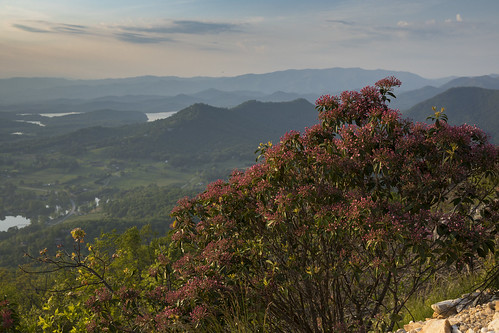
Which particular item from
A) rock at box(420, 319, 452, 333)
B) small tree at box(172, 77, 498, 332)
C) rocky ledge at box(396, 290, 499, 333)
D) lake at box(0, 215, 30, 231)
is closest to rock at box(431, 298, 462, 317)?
rocky ledge at box(396, 290, 499, 333)

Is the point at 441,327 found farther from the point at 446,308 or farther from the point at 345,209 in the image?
the point at 345,209

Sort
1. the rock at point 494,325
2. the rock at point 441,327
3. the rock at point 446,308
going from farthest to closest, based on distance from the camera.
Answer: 1. the rock at point 446,308
2. the rock at point 441,327
3. the rock at point 494,325

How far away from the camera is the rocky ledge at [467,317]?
10.1 feet

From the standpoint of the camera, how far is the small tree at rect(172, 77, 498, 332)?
312cm

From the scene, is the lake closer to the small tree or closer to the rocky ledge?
the small tree

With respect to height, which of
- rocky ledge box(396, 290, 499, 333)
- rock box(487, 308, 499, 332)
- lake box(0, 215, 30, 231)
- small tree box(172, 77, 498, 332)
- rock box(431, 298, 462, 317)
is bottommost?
lake box(0, 215, 30, 231)

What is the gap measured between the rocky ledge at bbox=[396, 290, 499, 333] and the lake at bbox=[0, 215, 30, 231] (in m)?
164

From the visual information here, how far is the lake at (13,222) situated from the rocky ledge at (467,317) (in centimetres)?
16437

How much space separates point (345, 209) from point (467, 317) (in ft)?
5.45

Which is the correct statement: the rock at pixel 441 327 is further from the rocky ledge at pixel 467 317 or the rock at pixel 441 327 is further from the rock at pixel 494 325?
the rock at pixel 494 325

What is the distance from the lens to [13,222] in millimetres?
145375

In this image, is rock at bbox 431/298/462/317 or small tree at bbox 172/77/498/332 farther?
rock at bbox 431/298/462/317

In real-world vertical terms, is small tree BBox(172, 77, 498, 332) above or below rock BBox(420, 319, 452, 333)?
above

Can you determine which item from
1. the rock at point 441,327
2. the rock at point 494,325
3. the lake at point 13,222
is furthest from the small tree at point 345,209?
the lake at point 13,222
